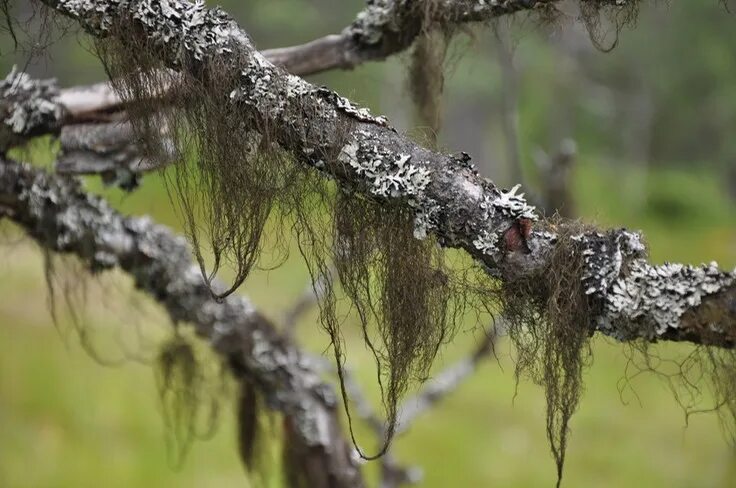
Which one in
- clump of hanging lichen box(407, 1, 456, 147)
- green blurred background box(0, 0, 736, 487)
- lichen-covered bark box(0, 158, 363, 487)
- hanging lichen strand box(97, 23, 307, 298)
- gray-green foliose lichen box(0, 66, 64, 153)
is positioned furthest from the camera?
green blurred background box(0, 0, 736, 487)

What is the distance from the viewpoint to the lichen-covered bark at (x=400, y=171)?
1.13m

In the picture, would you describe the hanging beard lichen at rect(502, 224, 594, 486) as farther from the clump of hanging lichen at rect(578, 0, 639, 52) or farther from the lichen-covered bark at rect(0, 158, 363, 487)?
the lichen-covered bark at rect(0, 158, 363, 487)

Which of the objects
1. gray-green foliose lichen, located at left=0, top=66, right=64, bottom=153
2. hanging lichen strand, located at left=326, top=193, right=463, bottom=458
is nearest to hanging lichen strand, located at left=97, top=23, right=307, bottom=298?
hanging lichen strand, located at left=326, top=193, right=463, bottom=458

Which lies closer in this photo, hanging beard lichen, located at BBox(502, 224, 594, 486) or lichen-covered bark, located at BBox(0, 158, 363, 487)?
hanging beard lichen, located at BBox(502, 224, 594, 486)

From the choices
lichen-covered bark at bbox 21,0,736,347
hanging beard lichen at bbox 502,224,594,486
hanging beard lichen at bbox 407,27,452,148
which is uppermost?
hanging beard lichen at bbox 407,27,452,148

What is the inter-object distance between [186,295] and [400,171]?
4.26 feet

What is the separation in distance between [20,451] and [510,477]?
2.70 meters

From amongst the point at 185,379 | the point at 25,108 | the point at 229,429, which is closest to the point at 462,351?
the point at 229,429

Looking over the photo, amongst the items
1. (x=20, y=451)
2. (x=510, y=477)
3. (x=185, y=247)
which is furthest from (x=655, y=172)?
(x=185, y=247)

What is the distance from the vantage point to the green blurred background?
4.13 meters

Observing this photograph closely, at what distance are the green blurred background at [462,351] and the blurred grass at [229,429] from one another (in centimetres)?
1

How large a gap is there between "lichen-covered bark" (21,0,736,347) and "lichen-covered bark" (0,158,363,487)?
3.09ft

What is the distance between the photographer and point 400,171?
3.87 feet

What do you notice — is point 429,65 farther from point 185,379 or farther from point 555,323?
point 185,379
